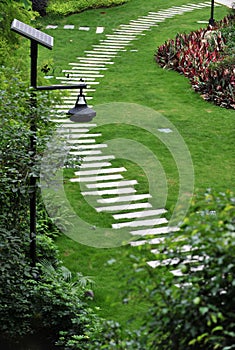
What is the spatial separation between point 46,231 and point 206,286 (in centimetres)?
592

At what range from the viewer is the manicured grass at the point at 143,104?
9250mm

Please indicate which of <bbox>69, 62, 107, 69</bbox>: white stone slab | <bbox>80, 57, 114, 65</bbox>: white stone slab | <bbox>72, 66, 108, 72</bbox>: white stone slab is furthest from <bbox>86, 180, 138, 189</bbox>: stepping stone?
<bbox>80, 57, 114, 65</bbox>: white stone slab

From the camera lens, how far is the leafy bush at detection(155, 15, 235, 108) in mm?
16141

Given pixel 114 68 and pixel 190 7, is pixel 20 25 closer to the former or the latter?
pixel 114 68

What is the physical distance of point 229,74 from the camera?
1620 cm

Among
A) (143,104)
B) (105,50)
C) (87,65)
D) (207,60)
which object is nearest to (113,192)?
(143,104)

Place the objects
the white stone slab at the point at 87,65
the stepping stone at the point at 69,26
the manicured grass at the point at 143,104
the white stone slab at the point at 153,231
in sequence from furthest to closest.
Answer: the stepping stone at the point at 69,26 → the white stone slab at the point at 87,65 → the white stone slab at the point at 153,231 → the manicured grass at the point at 143,104

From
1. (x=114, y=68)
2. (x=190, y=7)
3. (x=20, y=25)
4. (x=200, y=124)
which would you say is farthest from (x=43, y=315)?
(x=190, y=7)

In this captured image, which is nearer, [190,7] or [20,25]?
[20,25]

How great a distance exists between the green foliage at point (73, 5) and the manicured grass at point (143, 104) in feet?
0.77

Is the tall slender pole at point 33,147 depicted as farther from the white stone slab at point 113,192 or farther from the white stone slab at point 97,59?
the white stone slab at point 97,59

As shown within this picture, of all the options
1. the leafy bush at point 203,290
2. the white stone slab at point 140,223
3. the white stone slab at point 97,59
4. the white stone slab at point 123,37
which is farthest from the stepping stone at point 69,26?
the leafy bush at point 203,290

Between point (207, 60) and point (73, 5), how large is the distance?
700 centimetres

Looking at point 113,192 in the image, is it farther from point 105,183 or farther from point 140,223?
point 140,223
